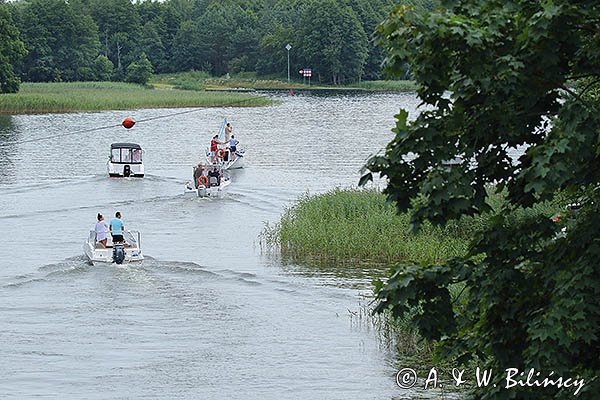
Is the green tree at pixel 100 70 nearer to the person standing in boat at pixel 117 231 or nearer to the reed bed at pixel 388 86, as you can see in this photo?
the reed bed at pixel 388 86

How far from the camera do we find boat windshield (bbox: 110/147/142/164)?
2072 inches

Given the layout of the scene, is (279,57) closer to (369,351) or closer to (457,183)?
(369,351)

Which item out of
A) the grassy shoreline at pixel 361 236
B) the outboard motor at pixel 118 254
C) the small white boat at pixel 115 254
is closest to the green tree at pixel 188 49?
the grassy shoreline at pixel 361 236

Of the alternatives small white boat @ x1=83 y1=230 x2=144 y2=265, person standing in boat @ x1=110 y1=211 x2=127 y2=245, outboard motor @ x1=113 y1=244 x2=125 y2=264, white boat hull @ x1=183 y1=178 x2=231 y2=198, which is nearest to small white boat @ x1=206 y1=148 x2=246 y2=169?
white boat hull @ x1=183 y1=178 x2=231 y2=198

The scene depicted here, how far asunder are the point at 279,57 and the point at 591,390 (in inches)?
6584

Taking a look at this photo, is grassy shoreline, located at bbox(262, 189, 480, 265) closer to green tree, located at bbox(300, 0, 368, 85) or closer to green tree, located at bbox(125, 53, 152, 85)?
green tree, located at bbox(125, 53, 152, 85)

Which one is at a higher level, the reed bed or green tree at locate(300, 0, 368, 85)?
green tree at locate(300, 0, 368, 85)

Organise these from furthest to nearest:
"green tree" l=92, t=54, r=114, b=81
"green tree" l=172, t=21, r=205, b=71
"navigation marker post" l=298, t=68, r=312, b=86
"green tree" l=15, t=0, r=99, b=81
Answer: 1. "green tree" l=172, t=21, r=205, b=71
2. "navigation marker post" l=298, t=68, r=312, b=86
3. "green tree" l=92, t=54, r=114, b=81
4. "green tree" l=15, t=0, r=99, b=81

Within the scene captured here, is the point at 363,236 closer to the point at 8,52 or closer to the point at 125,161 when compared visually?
the point at 125,161

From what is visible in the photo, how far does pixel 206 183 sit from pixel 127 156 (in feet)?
29.7

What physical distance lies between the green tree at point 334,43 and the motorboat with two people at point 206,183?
385 feet

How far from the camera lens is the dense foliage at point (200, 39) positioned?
506ft

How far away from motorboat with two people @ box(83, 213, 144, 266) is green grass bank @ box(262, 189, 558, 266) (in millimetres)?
4642

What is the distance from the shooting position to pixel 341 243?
3088cm
